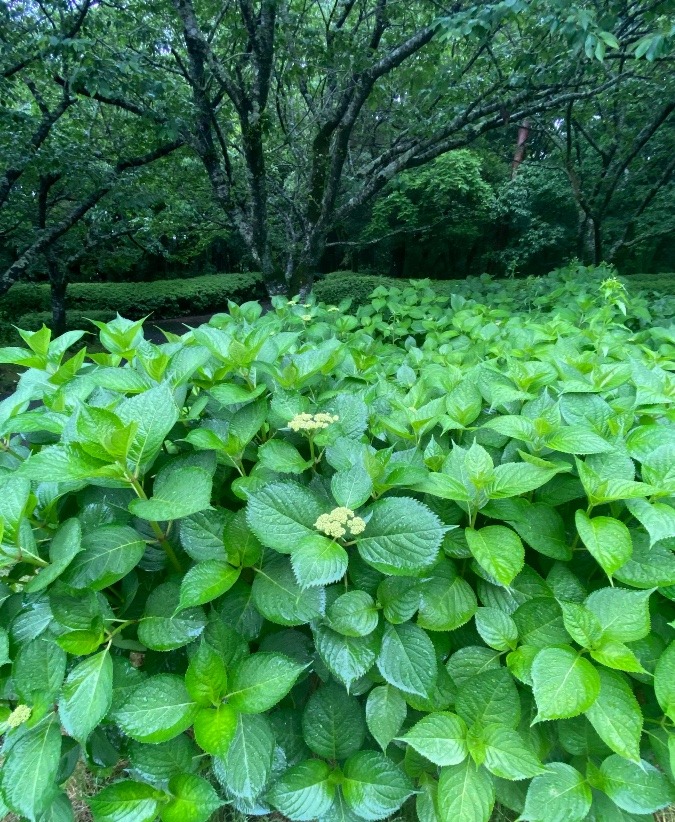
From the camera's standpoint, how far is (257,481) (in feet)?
3.34

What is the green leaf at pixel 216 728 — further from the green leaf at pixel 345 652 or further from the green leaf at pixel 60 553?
the green leaf at pixel 60 553

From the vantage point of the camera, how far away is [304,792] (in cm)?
94

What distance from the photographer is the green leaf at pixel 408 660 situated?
0.86 m

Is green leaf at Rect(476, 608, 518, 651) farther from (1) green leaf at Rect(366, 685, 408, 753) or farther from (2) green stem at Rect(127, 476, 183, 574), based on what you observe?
(2) green stem at Rect(127, 476, 183, 574)

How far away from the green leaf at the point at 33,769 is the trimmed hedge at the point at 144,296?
12.2 metres

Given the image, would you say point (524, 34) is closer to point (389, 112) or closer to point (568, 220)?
point (389, 112)

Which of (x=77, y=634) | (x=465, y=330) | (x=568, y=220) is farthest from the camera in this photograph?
(x=568, y=220)

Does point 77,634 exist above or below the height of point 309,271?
below

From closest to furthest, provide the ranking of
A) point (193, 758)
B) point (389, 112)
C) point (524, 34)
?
point (193, 758), point (524, 34), point (389, 112)

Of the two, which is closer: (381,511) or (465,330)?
(381,511)

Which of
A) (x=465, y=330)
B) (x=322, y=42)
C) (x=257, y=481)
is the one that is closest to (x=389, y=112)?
(x=322, y=42)

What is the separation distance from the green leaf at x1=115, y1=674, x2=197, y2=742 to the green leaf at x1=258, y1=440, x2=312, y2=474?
1.39 feet

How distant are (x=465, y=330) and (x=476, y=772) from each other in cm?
234

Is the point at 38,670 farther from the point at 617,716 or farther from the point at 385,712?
the point at 617,716
